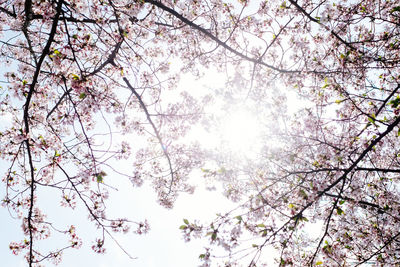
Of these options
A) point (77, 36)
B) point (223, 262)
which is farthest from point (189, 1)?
point (223, 262)

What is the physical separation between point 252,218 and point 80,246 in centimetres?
357

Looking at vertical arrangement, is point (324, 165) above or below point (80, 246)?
above

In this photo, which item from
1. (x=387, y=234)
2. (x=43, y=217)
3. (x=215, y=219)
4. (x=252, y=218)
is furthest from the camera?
(x=387, y=234)

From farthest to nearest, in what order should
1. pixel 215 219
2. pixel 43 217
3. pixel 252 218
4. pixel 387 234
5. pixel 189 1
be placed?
pixel 387 234, pixel 189 1, pixel 43 217, pixel 252 218, pixel 215 219

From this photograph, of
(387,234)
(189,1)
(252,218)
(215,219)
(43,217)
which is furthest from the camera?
(387,234)

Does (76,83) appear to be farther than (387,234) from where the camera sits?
No

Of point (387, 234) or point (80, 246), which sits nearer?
point (80, 246)

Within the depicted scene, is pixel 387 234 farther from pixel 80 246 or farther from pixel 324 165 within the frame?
pixel 80 246

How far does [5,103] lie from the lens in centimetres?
486

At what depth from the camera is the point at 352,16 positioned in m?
4.88

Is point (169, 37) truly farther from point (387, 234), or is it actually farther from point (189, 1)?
point (387, 234)

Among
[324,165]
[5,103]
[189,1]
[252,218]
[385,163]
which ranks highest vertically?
[189,1]

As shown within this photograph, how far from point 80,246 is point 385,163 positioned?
7.91 meters

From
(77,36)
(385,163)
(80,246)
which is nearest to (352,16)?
(385,163)
